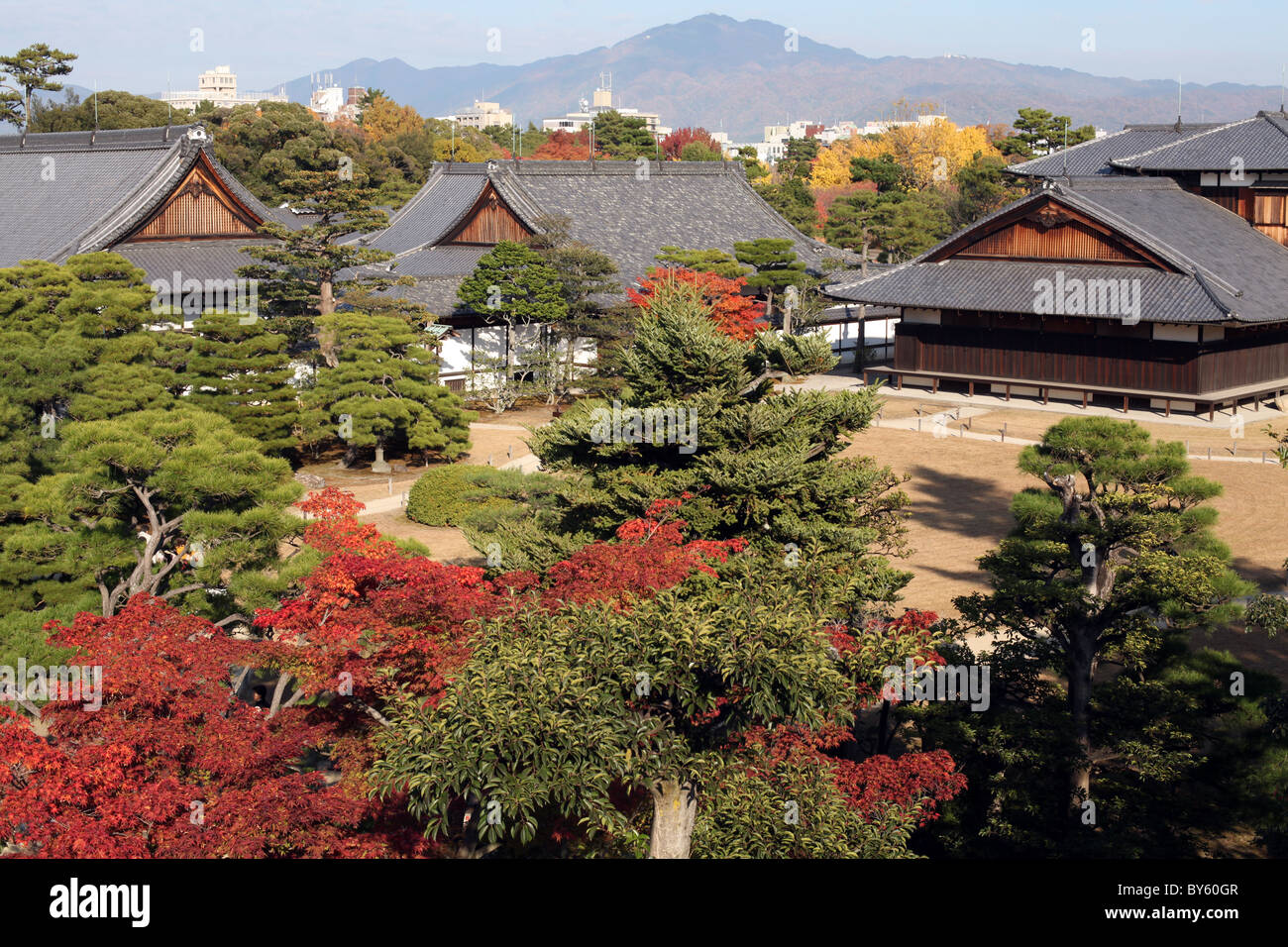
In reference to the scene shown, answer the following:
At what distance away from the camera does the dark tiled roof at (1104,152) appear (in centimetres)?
4434

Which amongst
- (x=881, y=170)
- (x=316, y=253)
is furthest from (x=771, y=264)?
(x=881, y=170)

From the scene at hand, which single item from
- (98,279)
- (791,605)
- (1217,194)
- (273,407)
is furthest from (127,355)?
(1217,194)

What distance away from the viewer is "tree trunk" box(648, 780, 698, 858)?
25.9 ft

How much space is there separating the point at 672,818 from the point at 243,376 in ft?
71.9

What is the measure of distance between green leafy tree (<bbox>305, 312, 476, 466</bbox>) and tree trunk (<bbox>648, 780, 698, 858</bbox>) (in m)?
20.7

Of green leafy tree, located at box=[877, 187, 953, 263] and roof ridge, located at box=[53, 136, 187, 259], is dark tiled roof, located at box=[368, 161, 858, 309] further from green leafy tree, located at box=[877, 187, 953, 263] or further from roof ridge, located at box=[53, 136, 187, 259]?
roof ridge, located at box=[53, 136, 187, 259]

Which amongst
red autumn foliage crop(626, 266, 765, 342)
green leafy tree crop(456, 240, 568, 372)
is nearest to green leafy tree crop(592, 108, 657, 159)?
green leafy tree crop(456, 240, 568, 372)

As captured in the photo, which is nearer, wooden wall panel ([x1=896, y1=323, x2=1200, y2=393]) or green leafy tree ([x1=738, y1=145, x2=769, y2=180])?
wooden wall panel ([x1=896, y1=323, x2=1200, y2=393])

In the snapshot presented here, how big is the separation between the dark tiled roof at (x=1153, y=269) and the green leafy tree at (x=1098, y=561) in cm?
1994

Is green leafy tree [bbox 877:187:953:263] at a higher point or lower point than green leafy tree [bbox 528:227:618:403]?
higher

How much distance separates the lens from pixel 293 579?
43.1 feet

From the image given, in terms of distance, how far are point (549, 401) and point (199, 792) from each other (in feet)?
93.8

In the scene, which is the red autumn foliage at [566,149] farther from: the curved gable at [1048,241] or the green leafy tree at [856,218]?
the curved gable at [1048,241]

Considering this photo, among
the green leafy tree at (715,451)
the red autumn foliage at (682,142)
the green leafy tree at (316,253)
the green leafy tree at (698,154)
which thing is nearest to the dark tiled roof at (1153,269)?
the green leafy tree at (316,253)
